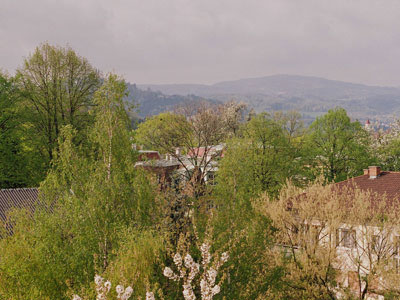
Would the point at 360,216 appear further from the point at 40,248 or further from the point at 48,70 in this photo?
the point at 48,70

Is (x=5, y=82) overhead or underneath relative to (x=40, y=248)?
overhead

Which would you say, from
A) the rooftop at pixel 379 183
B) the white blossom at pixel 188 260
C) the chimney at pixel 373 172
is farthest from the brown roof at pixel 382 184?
the white blossom at pixel 188 260

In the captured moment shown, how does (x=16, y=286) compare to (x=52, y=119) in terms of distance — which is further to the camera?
(x=52, y=119)

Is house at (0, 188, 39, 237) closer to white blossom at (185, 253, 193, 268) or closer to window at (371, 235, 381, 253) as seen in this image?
white blossom at (185, 253, 193, 268)

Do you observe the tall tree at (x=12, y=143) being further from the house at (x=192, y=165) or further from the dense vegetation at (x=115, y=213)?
the house at (x=192, y=165)

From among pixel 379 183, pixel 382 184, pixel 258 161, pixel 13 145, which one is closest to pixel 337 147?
pixel 258 161

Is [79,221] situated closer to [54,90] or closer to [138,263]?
[138,263]

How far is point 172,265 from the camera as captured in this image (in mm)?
14719

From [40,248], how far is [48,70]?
82.7ft

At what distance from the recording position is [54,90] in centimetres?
3681

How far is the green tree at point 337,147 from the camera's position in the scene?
39906 mm

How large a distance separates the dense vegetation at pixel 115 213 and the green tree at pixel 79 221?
0.14ft

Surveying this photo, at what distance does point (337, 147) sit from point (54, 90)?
27410 mm

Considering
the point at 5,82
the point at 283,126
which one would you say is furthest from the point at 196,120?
the point at 5,82
